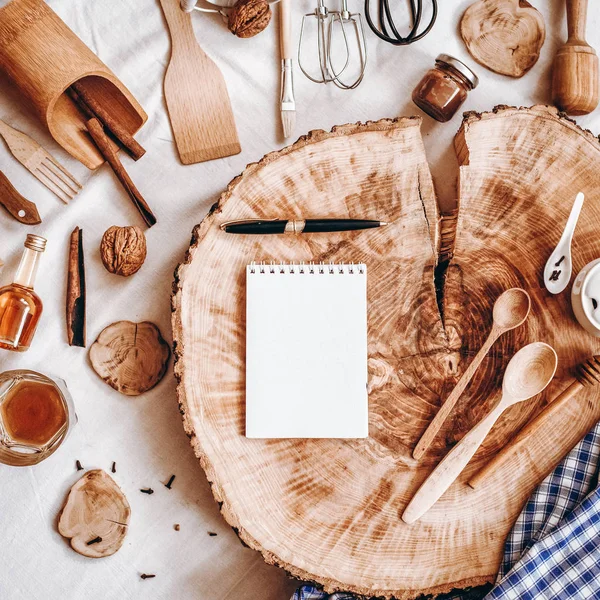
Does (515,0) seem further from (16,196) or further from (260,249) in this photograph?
(16,196)

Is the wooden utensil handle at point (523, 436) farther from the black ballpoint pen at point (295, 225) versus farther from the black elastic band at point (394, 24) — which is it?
the black elastic band at point (394, 24)

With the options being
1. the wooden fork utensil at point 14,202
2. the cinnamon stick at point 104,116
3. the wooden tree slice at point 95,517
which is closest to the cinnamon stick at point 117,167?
the cinnamon stick at point 104,116

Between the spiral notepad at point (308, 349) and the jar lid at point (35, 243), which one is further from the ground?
the jar lid at point (35, 243)

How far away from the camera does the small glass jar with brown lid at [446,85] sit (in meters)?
0.88

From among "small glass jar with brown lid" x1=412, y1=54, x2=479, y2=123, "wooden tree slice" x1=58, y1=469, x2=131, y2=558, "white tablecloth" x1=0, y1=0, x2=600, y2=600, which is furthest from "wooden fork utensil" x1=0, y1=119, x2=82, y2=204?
"small glass jar with brown lid" x1=412, y1=54, x2=479, y2=123

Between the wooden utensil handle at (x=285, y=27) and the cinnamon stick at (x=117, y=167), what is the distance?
1.04 feet

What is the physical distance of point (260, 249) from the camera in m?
0.83

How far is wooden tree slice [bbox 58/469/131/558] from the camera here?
2.90 feet

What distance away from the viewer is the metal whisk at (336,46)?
3.08 feet

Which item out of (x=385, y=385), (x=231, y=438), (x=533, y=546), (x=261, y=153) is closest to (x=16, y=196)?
(x=261, y=153)

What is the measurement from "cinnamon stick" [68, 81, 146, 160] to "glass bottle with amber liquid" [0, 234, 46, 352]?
204 mm

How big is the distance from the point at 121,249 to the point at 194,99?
0.91 feet

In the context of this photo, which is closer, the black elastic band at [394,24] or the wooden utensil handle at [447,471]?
the wooden utensil handle at [447,471]

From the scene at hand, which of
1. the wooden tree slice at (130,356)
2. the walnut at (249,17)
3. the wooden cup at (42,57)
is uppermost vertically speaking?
the wooden cup at (42,57)
